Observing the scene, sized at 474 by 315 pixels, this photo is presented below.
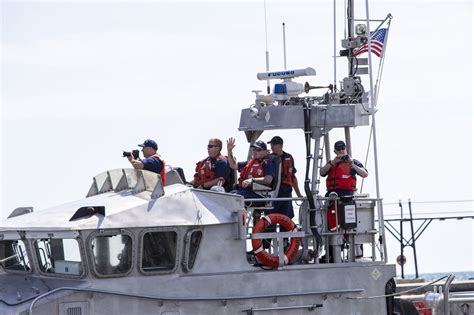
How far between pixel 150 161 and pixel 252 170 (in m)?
1.60

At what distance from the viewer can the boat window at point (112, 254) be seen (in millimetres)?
15664

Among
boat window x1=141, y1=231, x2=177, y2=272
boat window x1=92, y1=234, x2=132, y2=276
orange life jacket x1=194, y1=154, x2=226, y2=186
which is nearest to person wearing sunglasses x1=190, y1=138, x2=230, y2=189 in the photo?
orange life jacket x1=194, y1=154, x2=226, y2=186

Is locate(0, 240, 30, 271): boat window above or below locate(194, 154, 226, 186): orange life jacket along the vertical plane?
below

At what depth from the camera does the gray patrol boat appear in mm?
15711

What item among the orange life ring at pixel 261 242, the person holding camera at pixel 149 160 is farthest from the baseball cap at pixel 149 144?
the orange life ring at pixel 261 242

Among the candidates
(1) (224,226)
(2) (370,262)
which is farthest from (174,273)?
(2) (370,262)

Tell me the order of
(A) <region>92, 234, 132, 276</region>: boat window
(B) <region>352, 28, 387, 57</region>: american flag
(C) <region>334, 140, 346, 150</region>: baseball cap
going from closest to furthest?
1. (A) <region>92, 234, 132, 276</region>: boat window
2. (C) <region>334, 140, 346, 150</region>: baseball cap
3. (B) <region>352, 28, 387, 57</region>: american flag

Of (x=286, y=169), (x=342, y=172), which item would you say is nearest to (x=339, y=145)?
(x=342, y=172)

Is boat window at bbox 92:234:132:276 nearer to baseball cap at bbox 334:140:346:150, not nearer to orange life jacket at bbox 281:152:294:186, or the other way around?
orange life jacket at bbox 281:152:294:186

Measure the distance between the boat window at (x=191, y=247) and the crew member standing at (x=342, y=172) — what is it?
2.78 metres

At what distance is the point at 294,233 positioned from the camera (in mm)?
17141

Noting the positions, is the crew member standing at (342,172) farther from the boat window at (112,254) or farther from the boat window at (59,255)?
the boat window at (59,255)

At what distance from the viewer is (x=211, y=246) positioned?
16469 millimetres

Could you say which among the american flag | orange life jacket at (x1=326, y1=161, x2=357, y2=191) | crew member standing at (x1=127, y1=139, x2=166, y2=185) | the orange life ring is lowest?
the orange life ring
